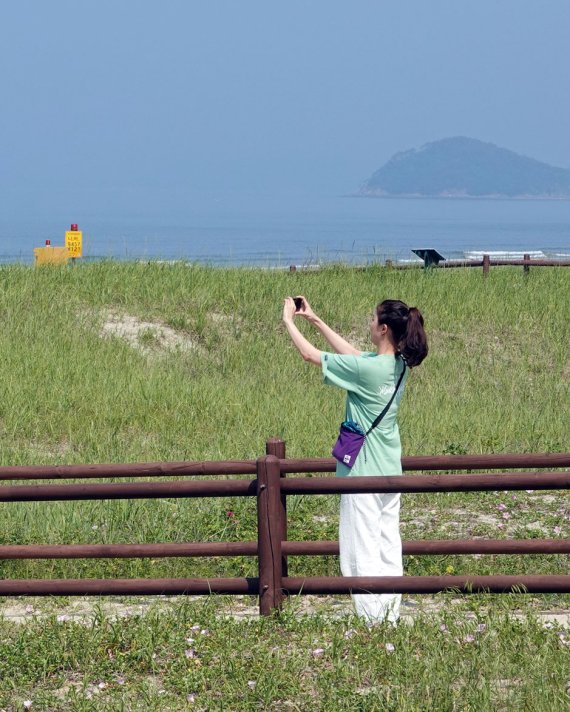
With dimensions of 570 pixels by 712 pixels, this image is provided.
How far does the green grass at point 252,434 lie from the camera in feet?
18.5

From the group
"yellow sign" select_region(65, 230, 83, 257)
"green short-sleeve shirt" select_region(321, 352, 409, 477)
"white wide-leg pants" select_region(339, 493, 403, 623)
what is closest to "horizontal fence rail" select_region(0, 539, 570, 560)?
"white wide-leg pants" select_region(339, 493, 403, 623)

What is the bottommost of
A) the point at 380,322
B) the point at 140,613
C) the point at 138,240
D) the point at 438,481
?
the point at 140,613

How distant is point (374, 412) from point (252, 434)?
6.69m

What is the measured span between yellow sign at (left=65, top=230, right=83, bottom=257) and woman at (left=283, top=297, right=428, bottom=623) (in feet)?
70.4

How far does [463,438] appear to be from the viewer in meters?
12.8

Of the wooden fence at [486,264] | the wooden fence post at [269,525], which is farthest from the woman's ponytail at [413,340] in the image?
the wooden fence at [486,264]

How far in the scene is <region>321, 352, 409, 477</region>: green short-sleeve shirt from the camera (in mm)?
6211

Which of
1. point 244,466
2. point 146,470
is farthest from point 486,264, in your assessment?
point 146,470

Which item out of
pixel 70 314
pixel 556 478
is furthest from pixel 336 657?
pixel 70 314

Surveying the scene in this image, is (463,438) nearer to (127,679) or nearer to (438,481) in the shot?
(438,481)

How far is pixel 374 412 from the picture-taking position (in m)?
6.31

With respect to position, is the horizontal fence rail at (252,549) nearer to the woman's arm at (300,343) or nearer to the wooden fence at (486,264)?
the woman's arm at (300,343)

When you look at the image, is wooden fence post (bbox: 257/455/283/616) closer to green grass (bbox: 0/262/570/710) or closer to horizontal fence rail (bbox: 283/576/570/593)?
horizontal fence rail (bbox: 283/576/570/593)

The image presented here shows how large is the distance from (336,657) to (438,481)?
1.25m
